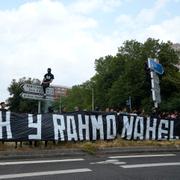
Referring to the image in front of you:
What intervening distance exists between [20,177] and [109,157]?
5198 millimetres

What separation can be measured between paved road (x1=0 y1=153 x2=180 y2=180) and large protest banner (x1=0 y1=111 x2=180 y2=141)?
2.17m

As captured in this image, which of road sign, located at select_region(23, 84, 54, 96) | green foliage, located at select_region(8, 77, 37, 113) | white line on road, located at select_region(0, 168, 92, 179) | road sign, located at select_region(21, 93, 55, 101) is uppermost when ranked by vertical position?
green foliage, located at select_region(8, 77, 37, 113)

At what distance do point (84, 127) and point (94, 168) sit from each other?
5.87m

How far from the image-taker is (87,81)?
427 feet

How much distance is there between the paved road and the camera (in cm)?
1142

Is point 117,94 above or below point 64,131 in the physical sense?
above

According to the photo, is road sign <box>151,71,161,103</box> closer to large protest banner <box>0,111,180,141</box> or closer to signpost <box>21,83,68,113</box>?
large protest banner <box>0,111,180,141</box>

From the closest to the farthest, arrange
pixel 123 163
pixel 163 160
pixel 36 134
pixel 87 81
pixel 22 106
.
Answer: pixel 123 163
pixel 163 160
pixel 36 134
pixel 22 106
pixel 87 81

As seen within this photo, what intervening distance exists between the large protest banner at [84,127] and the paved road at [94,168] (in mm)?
2173

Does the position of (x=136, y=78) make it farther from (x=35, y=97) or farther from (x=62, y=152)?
(x=62, y=152)

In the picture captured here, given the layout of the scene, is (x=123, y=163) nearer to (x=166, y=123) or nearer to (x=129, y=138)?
(x=129, y=138)

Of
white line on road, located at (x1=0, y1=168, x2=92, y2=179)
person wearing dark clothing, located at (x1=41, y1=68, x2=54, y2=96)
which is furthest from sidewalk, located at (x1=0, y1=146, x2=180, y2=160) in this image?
white line on road, located at (x1=0, y1=168, x2=92, y2=179)

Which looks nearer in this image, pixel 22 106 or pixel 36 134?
pixel 36 134

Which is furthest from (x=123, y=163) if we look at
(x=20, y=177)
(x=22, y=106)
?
(x=22, y=106)
